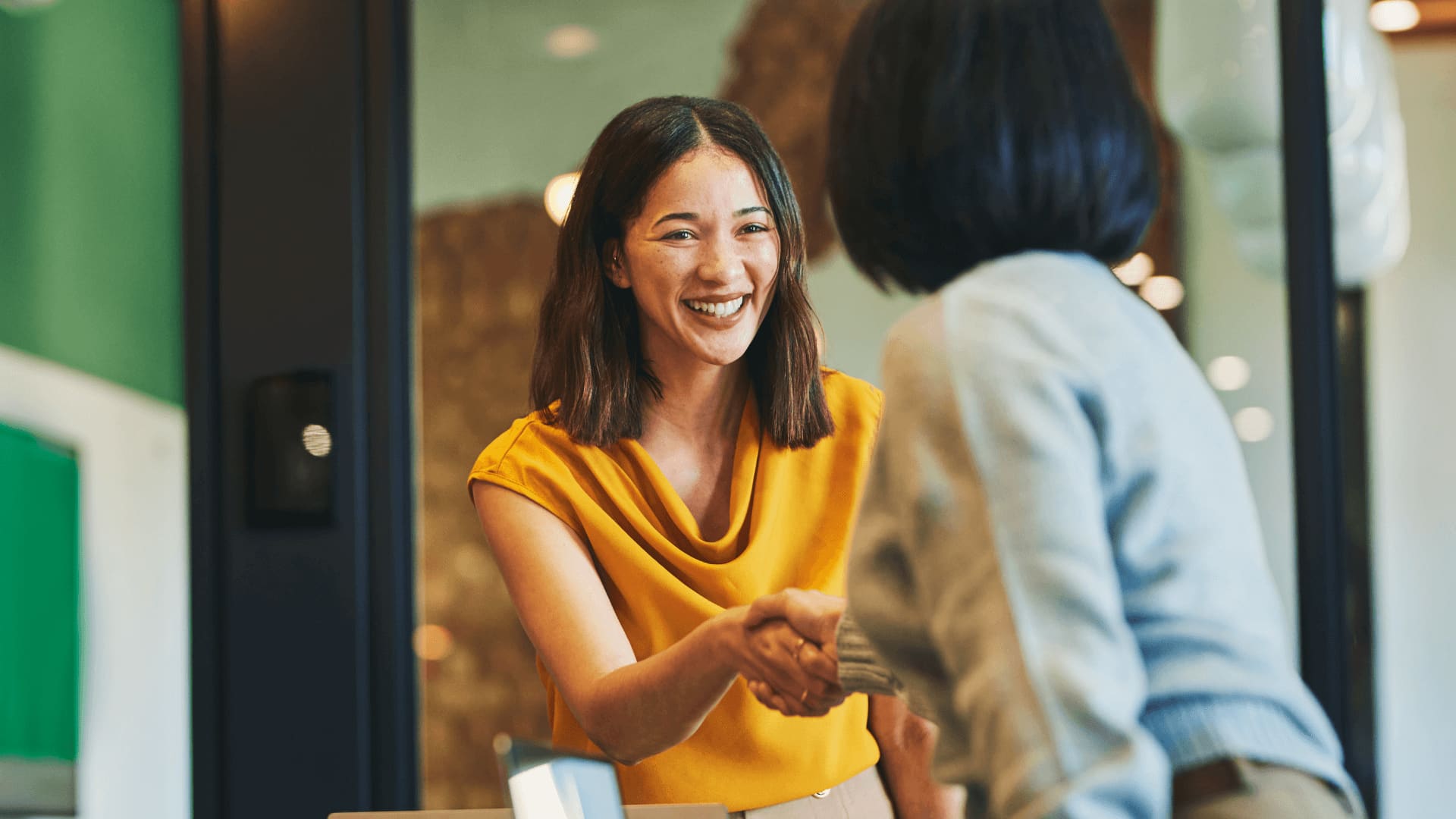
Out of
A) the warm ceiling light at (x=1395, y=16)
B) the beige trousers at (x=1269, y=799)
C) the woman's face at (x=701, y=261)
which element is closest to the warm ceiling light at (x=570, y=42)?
the woman's face at (x=701, y=261)

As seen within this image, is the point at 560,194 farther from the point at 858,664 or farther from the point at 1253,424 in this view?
the point at 1253,424

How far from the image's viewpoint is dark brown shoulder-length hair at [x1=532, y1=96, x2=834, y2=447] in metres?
1.32

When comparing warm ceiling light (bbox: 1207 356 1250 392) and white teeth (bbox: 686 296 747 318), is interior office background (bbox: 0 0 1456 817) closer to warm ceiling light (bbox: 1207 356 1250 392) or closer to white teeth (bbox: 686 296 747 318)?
warm ceiling light (bbox: 1207 356 1250 392)

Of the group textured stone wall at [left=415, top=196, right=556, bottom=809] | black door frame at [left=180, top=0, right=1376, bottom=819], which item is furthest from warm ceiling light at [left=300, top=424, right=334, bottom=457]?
textured stone wall at [left=415, top=196, right=556, bottom=809]

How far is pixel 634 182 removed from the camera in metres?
1.31

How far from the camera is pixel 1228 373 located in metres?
1.47

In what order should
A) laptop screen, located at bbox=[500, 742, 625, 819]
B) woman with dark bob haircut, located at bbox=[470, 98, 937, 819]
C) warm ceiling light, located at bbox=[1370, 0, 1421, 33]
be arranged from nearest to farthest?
laptop screen, located at bbox=[500, 742, 625, 819] < woman with dark bob haircut, located at bbox=[470, 98, 937, 819] < warm ceiling light, located at bbox=[1370, 0, 1421, 33]

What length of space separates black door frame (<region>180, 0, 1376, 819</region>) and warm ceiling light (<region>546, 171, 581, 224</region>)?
23 cm

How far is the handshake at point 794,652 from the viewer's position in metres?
1.05

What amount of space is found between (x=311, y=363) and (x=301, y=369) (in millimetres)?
15


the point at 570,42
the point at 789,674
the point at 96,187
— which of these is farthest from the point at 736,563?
the point at 96,187

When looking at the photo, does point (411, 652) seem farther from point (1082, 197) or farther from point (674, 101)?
point (1082, 197)

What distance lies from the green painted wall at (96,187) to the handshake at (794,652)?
0.92 meters

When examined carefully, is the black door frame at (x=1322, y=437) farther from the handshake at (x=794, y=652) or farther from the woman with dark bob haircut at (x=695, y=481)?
the handshake at (x=794, y=652)
